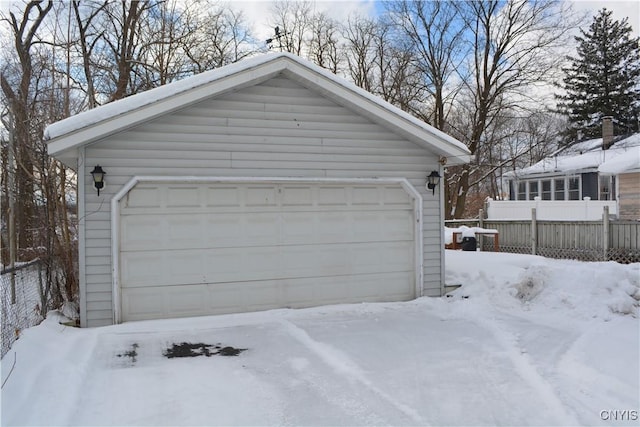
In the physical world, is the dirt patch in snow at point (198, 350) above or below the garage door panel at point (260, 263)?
below

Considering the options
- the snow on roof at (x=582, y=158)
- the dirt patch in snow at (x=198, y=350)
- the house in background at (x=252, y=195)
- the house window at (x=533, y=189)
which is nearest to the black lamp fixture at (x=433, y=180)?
the house in background at (x=252, y=195)

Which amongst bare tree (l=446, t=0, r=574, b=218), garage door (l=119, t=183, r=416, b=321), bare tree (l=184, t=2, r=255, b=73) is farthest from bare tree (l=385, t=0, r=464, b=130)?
garage door (l=119, t=183, r=416, b=321)

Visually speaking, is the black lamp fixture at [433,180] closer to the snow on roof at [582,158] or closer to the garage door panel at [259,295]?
the garage door panel at [259,295]

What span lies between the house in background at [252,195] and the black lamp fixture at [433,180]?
0.03 m

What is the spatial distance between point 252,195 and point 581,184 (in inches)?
717

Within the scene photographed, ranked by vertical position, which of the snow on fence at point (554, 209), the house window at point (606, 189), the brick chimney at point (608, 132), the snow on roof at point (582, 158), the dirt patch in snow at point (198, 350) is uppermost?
the brick chimney at point (608, 132)

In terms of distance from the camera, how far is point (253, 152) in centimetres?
719

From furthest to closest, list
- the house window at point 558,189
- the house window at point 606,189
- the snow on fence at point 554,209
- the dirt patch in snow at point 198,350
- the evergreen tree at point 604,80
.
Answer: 1. the evergreen tree at point 604,80
2. the house window at point 558,189
3. the house window at point 606,189
4. the snow on fence at point 554,209
5. the dirt patch in snow at point 198,350

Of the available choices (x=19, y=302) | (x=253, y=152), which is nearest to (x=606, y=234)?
(x=253, y=152)

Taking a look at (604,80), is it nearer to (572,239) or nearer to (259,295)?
(572,239)

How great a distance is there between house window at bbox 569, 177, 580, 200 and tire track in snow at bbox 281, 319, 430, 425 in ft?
61.1

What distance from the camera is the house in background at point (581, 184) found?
14180 millimetres

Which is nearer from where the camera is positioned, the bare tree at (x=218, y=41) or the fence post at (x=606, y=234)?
the fence post at (x=606, y=234)

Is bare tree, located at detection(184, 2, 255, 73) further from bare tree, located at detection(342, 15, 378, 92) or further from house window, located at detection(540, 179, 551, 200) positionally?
house window, located at detection(540, 179, 551, 200)
